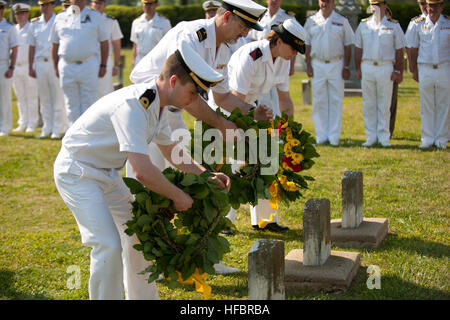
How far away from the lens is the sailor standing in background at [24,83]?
1516 centimetres

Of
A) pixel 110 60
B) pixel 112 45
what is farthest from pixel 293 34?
pixel 112 45

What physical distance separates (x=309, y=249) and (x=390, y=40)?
746cm

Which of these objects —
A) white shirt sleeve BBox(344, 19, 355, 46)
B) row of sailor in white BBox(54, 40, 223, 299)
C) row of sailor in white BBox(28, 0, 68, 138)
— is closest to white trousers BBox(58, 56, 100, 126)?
row of sailor in white BBox(28, 0, 68, 138)

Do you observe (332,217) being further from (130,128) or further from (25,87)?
(25,87)

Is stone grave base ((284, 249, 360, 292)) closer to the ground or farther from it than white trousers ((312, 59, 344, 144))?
closer to the ground

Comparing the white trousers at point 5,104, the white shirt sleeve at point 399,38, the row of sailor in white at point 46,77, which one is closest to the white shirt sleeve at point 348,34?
the white shirt sleeve at point 399,38

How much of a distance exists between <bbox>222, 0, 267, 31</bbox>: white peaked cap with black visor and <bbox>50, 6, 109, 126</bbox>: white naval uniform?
6.88 m

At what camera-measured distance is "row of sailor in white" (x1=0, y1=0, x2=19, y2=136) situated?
14.0 meters

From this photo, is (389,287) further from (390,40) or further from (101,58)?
(101,58)

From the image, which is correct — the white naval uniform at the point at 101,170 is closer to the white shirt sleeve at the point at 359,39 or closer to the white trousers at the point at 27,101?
the white shirt sleeve at the point at 359,39

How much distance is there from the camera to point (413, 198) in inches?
328

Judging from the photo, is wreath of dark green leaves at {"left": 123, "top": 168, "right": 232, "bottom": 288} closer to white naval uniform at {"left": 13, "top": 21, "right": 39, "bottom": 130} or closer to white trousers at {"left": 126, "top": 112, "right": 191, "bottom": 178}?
white trousers at {"left": 126, "top": 112, "right": 191, "bottom": 178}

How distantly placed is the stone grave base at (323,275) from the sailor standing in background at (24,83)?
35.7ft

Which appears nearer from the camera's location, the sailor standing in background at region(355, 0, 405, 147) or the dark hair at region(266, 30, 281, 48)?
the dark hair at region(266, 30, 281, 48)
